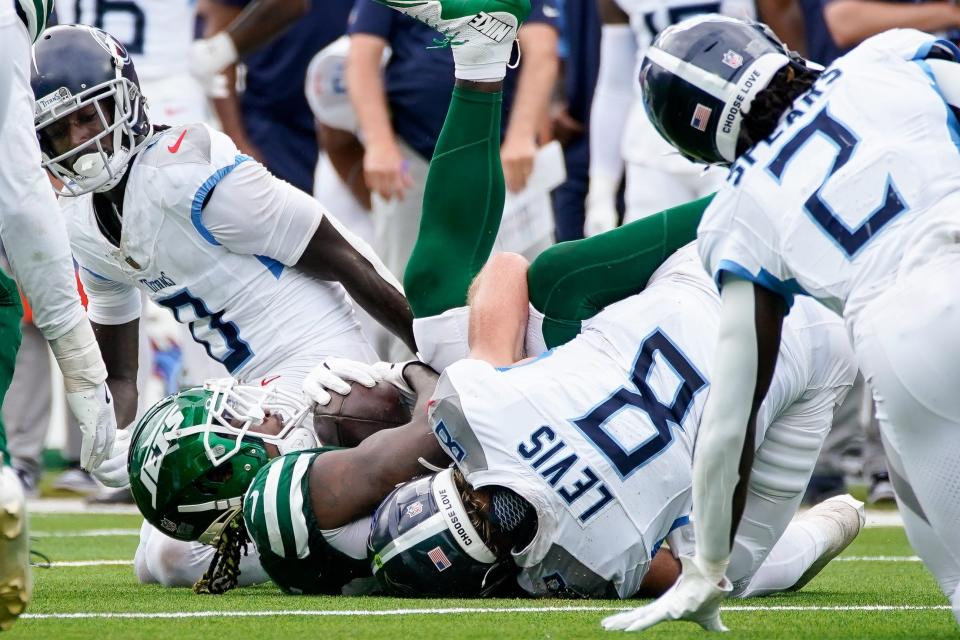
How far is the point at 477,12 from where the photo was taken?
4.14 meters

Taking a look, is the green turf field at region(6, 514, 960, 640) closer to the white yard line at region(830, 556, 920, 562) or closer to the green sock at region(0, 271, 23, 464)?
the white yard line at region(830, 556, 920, 562)

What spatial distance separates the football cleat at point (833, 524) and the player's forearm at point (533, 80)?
7.80 feet

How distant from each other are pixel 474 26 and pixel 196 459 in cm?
138

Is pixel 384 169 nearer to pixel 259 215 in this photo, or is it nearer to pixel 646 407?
pixel 259 215

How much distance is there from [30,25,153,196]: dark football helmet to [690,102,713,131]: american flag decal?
182 centimetres

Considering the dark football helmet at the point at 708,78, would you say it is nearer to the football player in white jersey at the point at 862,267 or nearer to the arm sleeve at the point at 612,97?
the football player in white jersey at the point at 862,267

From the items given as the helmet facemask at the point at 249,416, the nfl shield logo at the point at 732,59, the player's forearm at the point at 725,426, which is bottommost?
the helmet facemask at the point at 249,416

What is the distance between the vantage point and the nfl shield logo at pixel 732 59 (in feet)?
9.71

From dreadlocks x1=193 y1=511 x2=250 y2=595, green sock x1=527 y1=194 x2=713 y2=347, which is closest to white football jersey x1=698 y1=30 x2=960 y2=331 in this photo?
green sock x1=527 y1=194 x2=713 y2=347

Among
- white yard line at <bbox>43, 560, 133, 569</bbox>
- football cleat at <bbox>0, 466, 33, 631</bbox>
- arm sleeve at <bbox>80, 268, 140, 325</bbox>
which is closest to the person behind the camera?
football cleat at <bbox>0, 466, 33, 631</bbox>

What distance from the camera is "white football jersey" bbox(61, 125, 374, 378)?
168 inches

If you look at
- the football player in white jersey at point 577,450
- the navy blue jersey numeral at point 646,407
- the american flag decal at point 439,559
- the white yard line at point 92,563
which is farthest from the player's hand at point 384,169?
the american flag decal at point 439,559

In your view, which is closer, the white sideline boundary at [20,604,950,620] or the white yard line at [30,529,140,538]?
the white sideline boundary at [20,604,950,620]

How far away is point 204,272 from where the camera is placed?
4379mm
